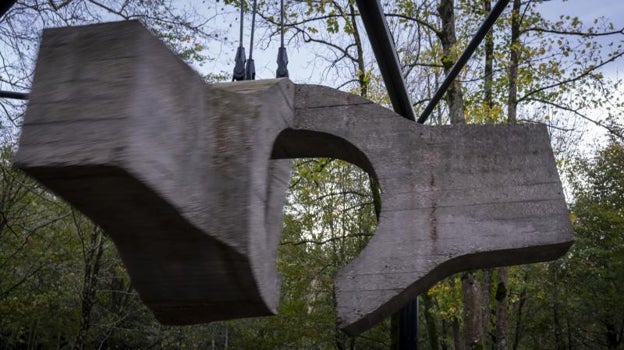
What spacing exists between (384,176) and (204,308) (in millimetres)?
954

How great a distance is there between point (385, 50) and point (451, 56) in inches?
293

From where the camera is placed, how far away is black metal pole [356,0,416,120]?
8.21 ft

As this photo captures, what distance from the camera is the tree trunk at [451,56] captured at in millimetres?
9751

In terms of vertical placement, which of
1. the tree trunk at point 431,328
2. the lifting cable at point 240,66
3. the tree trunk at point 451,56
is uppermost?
the tree trunk at point 451,56

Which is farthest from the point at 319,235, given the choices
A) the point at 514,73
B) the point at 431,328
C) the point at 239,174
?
the point at 239,174

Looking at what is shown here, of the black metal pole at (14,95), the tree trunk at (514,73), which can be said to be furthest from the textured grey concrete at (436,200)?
the tree trunk at (514,73)

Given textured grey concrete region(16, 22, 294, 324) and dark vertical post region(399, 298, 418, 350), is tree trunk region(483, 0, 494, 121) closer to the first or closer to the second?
dark vertical post region(399, 298, 418, 350)

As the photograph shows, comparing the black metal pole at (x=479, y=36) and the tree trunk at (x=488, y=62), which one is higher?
→ the tree trunk at (x=488, y=62)

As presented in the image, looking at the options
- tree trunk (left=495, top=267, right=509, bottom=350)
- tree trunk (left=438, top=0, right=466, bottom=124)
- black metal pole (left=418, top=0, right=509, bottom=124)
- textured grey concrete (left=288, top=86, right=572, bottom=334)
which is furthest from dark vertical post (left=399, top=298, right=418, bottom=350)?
tree trunk (left=495, top=267, right=509, bottom=350)

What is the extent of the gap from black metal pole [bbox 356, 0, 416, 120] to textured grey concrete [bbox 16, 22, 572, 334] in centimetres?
26

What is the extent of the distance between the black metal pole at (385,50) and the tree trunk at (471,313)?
6475 mm

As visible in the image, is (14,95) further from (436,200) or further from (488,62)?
(488,62)

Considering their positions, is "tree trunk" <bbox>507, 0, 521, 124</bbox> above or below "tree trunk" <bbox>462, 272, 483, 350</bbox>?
above

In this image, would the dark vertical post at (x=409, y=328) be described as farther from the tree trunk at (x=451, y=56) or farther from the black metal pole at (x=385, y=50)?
→ the tree trunk at (x=451, y=56)
